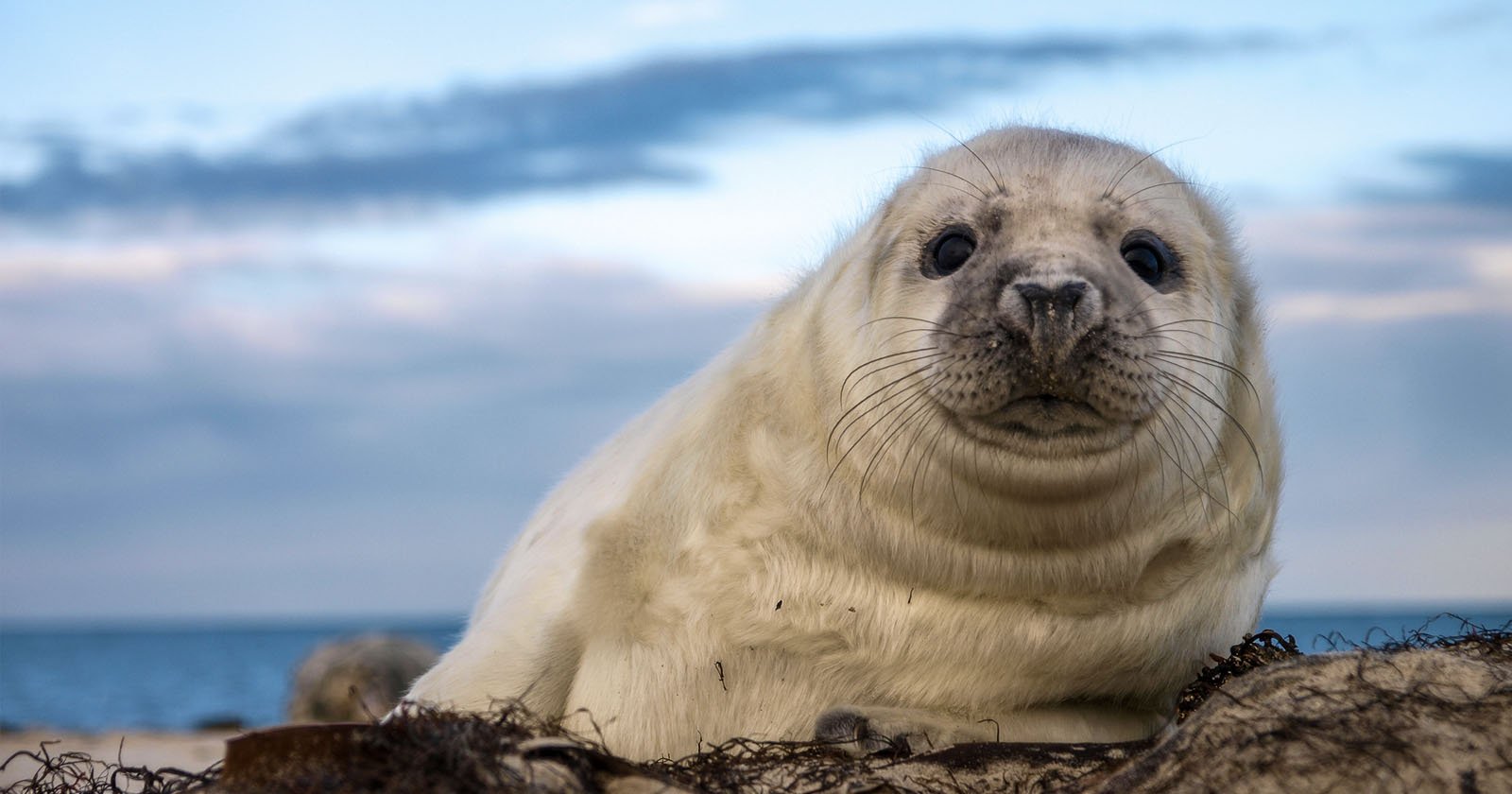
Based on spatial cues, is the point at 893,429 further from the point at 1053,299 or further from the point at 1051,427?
the point at 1053,299

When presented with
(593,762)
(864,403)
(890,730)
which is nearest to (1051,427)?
(864,403)

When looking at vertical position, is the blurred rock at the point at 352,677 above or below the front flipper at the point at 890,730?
above

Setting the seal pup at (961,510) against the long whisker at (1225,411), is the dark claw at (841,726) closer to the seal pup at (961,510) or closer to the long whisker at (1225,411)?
the seal pup at (961,510)

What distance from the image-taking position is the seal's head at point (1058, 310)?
430cm

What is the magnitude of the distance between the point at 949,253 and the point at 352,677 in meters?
11.0

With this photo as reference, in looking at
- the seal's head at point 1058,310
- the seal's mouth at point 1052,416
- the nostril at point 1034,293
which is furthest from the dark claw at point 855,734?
the nostril at point 1034,293

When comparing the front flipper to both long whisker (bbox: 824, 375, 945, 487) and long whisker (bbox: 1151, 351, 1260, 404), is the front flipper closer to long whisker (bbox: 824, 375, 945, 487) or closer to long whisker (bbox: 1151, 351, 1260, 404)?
long whisker (bbox: 824, 375, 945, 487)

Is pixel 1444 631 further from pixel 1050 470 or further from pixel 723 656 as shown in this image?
pixel 723 656

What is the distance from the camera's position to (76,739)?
40.9 ft

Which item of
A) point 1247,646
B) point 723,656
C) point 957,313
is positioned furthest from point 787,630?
point 1247,646

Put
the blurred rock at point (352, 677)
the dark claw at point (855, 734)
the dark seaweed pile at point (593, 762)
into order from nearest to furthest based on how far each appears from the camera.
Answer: the dark seaweed pile at point (593, 762) → the dark claw at point (855, 734) → the blurred rock at point (352, 677)

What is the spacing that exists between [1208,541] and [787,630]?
1358 millimetres

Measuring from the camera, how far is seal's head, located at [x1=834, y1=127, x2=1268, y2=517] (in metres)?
4.30

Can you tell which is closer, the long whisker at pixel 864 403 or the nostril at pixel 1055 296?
the nostril at pixel 1055 296
